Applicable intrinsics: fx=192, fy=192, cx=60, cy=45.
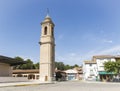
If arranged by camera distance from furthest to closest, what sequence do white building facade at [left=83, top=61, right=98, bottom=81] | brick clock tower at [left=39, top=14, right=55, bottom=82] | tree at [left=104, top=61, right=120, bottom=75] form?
white building facade at [left=83, top=61, right=98, bottom=81] < brick clock tower at [left=39, top=14, right=55, bottom=82] < tree at [left=104, top=61, right=120, bottom=75]

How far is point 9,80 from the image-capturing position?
3422cm

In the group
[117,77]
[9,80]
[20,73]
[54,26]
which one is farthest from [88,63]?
[9,80]

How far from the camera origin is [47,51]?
169 feet

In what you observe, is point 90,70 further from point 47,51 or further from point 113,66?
point 47,51

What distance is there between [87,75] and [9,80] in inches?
1315

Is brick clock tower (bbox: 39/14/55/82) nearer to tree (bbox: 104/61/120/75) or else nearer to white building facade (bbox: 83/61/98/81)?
white building facade (bbox: 83/61/98/81)

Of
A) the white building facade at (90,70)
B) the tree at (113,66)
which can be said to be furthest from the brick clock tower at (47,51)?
the tree at (113,66)

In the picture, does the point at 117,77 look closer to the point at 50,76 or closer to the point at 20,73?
the point at 50,76

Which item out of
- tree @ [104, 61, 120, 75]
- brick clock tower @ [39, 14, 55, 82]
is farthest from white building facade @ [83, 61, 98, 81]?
tree @ [104, 61, 120, 75]

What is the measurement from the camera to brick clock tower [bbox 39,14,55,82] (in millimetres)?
50250

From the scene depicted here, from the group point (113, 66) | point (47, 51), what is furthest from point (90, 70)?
point (47, 51)

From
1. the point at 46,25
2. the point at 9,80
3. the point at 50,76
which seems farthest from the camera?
the point at 46,25

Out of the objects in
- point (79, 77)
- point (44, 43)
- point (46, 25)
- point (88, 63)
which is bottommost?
point (79, 77)

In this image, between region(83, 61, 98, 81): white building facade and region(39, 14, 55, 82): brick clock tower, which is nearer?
region(39, 14, 55, 82): brick clock tower
